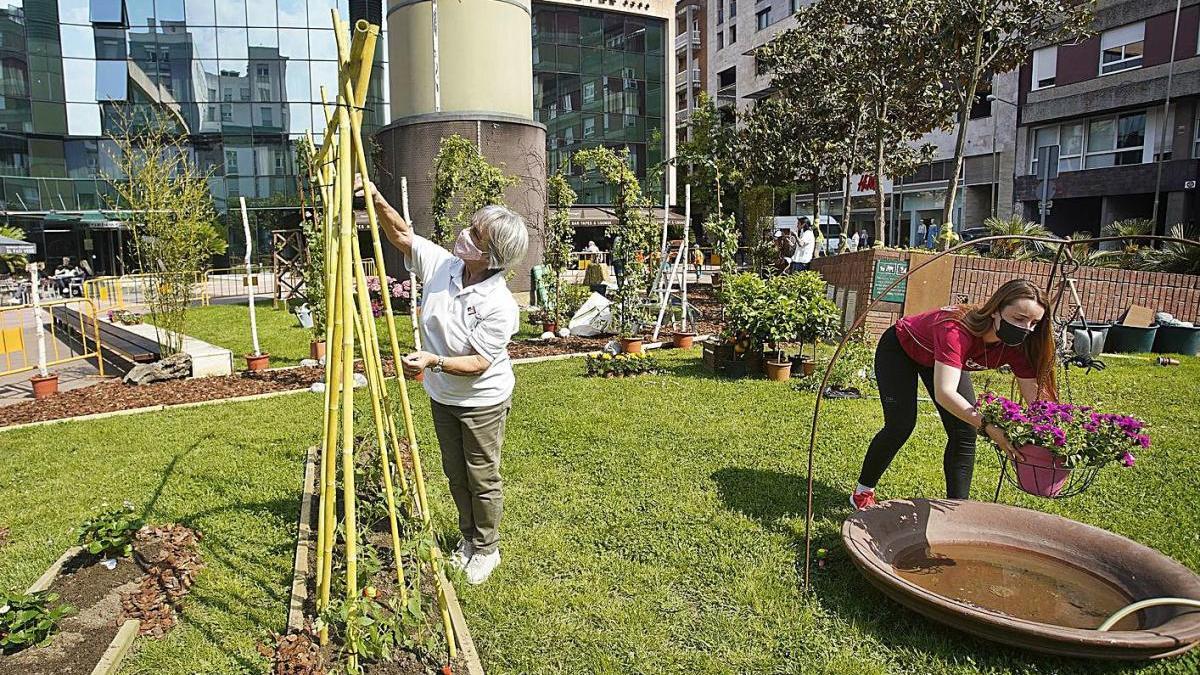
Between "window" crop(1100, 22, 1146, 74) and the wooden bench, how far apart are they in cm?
2934

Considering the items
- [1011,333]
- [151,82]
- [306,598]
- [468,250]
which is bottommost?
[306,598]

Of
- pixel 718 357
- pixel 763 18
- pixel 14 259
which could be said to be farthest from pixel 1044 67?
pixel 14 259

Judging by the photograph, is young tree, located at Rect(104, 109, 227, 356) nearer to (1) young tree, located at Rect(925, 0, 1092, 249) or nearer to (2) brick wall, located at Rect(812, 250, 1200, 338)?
(2) brick wall, located at Rect(812, 250, 1200, 338)

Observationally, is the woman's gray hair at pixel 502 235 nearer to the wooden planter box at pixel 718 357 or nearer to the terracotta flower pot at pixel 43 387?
the wooden planter box at pixel 718 357

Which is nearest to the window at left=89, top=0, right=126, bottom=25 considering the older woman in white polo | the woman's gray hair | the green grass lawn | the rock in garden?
the rock in garden

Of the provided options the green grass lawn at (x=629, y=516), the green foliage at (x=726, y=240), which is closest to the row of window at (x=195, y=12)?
the green foliage at (x=726, y=240)

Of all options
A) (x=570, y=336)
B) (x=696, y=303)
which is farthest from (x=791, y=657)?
Answer: (x=696, y=303)

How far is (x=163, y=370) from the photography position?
8.66 meters

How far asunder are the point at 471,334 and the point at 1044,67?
31.1 m

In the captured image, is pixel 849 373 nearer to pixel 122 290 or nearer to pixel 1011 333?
pixel 1011 333

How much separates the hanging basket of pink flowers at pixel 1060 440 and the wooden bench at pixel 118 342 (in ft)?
31.7

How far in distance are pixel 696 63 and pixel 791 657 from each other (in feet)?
178

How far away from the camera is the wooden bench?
31.9ft

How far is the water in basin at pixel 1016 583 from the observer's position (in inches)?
122
